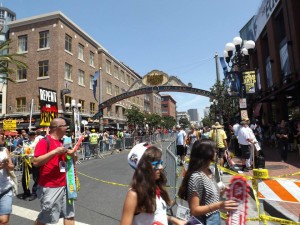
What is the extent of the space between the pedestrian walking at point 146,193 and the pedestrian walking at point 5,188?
237cm

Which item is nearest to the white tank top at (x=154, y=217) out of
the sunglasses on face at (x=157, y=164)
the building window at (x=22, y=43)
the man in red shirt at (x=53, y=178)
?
the sunglasses on face at (x=157, y=164)

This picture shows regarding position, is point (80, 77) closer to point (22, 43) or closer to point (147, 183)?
point (22, 43)

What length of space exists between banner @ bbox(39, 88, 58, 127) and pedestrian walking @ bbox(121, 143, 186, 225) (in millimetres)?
11638

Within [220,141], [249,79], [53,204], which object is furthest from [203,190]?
[249,79]

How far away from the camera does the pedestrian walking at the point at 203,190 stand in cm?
282

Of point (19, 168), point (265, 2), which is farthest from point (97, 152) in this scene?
point (265, 2)

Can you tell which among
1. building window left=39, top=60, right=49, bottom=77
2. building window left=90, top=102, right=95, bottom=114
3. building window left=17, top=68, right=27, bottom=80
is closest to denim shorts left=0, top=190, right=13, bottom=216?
building window left=39, top=60, right=49, bottom=77

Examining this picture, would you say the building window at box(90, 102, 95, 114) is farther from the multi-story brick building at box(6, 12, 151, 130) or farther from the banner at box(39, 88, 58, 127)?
the banner at box(39, 88, 58, 127)

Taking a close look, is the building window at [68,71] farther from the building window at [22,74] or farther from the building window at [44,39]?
the building window at [22,74]

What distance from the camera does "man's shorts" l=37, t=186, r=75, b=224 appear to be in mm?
3875

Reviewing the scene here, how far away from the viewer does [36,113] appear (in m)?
30.9

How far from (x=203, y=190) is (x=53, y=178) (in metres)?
2.14

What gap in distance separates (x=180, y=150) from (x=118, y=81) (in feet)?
132

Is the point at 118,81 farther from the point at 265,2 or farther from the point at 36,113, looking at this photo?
the point at 265,2
